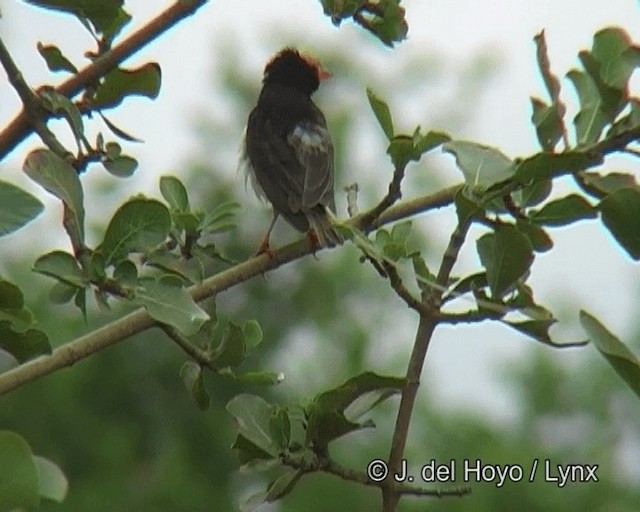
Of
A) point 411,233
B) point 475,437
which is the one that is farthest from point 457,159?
point 475,437

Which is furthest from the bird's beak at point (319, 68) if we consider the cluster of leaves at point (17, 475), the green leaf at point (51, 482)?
the cluster of leaves at point (17, 475)

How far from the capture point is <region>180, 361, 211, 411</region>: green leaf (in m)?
1.49

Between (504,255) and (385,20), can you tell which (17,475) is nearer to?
(504,255)

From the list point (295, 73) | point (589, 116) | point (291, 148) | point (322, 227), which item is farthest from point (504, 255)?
point (295, 73)

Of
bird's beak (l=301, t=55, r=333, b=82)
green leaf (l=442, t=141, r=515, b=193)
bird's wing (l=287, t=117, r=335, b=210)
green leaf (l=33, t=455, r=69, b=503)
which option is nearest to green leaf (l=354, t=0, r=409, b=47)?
green leaf (l=442, t=141, r=515, b=193)

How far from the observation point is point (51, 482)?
1120 millimetres

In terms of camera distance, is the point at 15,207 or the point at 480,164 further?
the point at 480,164

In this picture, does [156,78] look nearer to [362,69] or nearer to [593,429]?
[593,429]

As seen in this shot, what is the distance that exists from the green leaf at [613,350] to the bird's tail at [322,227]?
1.15 metres

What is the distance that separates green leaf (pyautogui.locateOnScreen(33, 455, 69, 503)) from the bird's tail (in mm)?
1051

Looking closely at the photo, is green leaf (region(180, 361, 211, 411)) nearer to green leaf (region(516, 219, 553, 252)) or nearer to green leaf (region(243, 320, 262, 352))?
green leaf (region(243, 320, 262, 352))

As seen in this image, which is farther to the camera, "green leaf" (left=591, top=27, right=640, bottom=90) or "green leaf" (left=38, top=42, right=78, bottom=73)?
"green leaf" (left=38, top=42, right=78, bottom=73)

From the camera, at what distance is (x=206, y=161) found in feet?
42.8

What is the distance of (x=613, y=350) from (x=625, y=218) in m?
0.22
